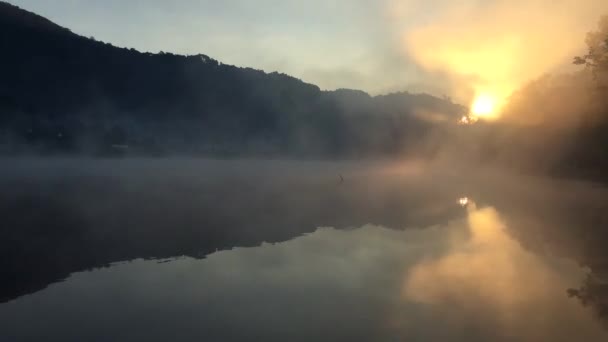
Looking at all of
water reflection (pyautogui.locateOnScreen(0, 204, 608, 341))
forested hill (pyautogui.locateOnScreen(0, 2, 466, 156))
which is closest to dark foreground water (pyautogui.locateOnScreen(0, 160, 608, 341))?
water reflection (pyautogui.locateOnScreen(0, 204, 608, 341))

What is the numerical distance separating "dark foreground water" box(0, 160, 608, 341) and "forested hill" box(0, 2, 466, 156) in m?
89.4

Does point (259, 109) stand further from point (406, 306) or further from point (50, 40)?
point (406, 306)

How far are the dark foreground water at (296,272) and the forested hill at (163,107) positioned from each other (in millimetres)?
89438

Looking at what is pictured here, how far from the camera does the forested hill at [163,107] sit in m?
111

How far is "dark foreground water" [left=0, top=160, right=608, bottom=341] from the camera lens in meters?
9.97

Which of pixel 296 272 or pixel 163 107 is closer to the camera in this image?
pixel 296 272

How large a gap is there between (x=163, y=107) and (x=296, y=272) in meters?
147

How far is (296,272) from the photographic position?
46.5 ft

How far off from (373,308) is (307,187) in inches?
1224

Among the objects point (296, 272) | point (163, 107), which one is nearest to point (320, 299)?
point (296, 272)

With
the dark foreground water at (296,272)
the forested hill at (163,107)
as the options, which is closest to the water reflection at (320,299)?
the dark foreground water at (296,272)

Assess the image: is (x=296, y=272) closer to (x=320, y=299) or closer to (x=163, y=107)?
(x=320, y=299)

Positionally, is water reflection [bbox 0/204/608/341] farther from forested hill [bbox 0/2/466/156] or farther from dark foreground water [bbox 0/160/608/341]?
forested hill [bbox 0/2/466/156]

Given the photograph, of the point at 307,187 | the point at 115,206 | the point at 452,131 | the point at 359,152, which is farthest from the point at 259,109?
the point at 115,206
